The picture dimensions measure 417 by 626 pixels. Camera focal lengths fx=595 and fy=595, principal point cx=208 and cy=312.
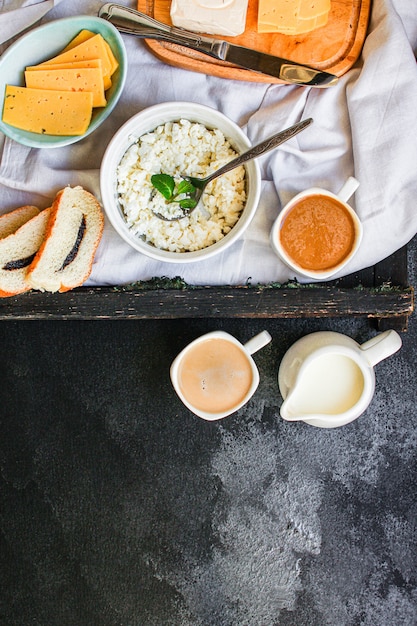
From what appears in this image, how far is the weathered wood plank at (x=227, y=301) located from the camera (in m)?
1.46

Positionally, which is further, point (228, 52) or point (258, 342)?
point (258, 342)

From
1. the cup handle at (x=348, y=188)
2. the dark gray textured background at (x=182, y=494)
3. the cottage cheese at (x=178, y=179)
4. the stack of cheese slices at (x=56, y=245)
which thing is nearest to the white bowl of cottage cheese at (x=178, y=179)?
the cottage cheese at (x=178, y=179)

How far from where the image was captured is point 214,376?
149cm

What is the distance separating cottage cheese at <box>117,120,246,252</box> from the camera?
136 cm

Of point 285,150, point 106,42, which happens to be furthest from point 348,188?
point 106,42

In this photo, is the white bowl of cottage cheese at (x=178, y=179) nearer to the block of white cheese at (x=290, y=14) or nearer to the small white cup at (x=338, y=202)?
the small white cup at (x=338, y=202)

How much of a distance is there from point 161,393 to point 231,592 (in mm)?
598

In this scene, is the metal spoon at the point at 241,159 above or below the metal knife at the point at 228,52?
below

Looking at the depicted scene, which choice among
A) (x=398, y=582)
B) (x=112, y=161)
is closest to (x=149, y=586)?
(x=398, y=582)

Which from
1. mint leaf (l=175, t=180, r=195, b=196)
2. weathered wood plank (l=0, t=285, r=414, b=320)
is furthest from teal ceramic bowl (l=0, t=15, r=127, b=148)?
weathered wood plank (l=0, t=285, r=414, b=320)

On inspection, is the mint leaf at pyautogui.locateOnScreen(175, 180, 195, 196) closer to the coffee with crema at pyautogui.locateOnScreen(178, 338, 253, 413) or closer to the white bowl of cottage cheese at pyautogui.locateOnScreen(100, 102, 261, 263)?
the white bowl of cottage cheese at pyautogui.locateOnScreen(100, 102, 261, 263)

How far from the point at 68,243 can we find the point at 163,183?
28cm

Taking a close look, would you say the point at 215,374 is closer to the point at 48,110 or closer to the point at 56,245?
the point at 56,245

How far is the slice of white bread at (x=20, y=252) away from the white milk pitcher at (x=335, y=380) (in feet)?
2.27
